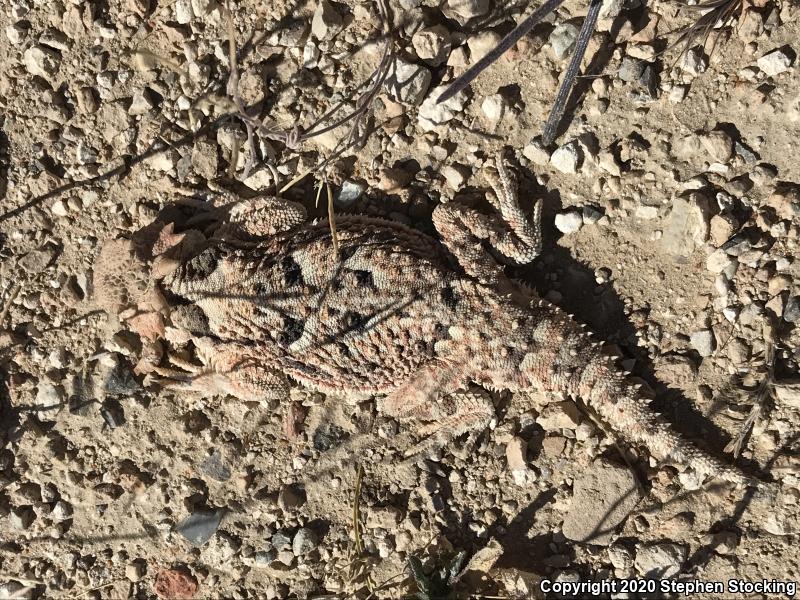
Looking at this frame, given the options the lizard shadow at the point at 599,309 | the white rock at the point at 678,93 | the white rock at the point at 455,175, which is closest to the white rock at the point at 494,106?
the white rock at the point at 455,175

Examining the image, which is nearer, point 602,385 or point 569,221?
point 602,385

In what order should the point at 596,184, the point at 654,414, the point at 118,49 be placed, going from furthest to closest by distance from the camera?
1. the point at 118,49
2. the point at 596,184
3. the point at 654,414

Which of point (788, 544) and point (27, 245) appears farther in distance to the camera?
point (27, 245)

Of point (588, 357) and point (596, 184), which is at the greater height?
point (596, 184)

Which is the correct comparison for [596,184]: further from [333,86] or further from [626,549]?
[626,549]

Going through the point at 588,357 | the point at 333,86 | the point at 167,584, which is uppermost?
the point at 333,86

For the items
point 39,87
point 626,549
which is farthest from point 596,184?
point 39,87

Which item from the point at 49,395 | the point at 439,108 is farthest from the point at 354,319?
the point at 49,395

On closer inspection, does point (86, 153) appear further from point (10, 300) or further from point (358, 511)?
point (358, 511)
